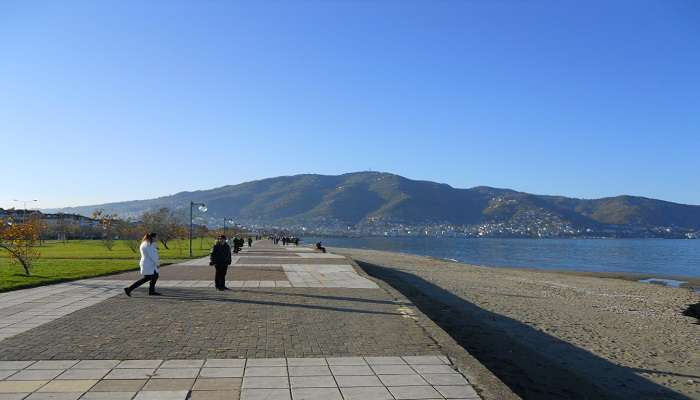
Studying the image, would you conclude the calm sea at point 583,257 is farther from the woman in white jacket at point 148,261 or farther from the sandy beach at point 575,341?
Result: the woman in white jacket at point 148,261

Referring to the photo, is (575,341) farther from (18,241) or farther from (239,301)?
(18,241)

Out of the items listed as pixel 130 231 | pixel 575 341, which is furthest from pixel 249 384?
pixel 130 231

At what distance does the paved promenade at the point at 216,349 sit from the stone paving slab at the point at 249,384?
0.4 inches

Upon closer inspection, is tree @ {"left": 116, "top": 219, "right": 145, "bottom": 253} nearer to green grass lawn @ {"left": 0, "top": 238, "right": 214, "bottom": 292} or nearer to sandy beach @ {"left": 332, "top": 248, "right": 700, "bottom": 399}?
green grass lawn @ {"left": 0, "top": 238, "right": 214, "bottom": 292}

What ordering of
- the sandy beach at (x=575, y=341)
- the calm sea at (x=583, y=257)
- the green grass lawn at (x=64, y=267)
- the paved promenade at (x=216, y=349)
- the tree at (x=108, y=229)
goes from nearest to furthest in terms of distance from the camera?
1. the paved promenade at (x=216, y=349)
2. the sandy beach at (x=575, y=341)
3. the green grass lawn at (x=64, y=267)
4. the tree at (x=108, y=229)
5. the calm sea at (x=583, y=257)

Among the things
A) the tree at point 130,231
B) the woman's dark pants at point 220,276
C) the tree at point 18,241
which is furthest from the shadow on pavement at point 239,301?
the tree at point 130,231

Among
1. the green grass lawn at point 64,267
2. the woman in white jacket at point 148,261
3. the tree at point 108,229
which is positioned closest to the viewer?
the woman in white jacket at point 148,261

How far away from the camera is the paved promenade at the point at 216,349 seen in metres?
5.27

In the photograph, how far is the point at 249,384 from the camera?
5398 millimetres

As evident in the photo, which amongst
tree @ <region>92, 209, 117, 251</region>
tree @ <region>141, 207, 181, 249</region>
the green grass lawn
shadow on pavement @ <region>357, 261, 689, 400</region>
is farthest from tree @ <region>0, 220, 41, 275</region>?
tree @ <region>141, 207, 181, 249</region>

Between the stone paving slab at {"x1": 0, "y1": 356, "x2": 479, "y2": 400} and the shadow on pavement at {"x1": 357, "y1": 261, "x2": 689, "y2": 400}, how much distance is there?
9.07 ft

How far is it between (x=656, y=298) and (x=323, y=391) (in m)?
24.9

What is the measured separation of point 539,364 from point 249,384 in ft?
20.6

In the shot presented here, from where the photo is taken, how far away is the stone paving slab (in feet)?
16.6
